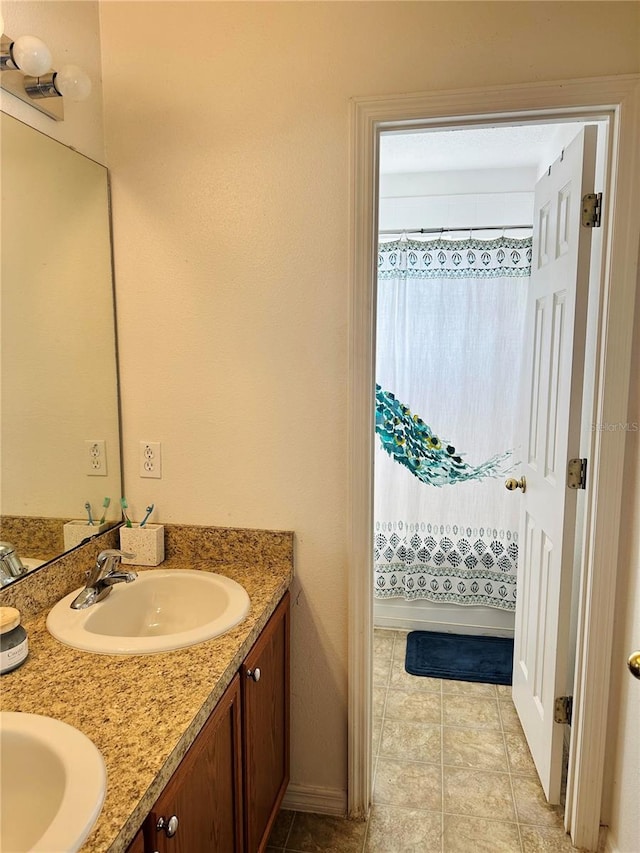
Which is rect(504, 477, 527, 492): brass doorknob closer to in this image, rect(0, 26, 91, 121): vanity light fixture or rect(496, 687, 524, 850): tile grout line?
rect(496, 687, 524, 850): tile grout line

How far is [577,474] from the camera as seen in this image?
5.51 ft

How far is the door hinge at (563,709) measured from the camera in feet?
5.89

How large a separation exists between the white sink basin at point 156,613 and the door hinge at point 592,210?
56.0 inches

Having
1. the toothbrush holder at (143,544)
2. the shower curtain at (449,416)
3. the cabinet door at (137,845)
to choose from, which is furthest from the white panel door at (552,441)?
the cabinet door at (137,845)

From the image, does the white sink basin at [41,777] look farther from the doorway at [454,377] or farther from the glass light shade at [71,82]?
the doorway at [454,377]

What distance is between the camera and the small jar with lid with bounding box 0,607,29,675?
3.67 ft

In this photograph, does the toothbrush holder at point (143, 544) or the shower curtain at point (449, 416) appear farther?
the shower curtain at point (449, 416)

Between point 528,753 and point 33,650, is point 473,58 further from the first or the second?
point 528,753

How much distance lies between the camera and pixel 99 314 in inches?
66.1

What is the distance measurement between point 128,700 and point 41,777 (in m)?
0.18

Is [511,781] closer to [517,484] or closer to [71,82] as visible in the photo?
[517,484]

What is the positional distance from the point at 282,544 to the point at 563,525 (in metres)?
0.87

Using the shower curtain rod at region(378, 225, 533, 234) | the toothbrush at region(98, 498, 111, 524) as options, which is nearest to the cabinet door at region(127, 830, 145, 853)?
the toothbrush at region(98, 498, 111, 524)

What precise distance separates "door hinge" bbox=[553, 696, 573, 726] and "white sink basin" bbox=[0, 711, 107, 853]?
149cm
